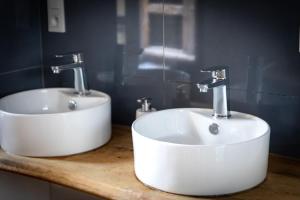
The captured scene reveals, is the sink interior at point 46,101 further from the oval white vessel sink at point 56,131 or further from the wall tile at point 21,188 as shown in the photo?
the wall tile at point 21,188

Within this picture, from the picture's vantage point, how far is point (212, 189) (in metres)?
1.09

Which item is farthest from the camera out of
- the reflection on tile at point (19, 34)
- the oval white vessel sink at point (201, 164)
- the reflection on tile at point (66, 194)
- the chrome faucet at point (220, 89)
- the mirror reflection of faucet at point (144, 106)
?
the reflection on tile at point (19, 34)

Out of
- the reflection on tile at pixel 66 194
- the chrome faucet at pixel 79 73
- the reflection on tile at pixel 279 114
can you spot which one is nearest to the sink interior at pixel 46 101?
the chrome faucet at pixel 79 73

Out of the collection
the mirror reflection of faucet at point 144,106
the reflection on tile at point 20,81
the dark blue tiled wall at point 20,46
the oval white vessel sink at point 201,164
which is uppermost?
the dark blue tiled wall at point 20,46

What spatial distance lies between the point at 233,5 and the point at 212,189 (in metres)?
0.57

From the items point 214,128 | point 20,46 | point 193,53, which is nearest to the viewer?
point 214,128

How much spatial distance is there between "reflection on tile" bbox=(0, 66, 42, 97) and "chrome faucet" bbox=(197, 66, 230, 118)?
2.42 ft

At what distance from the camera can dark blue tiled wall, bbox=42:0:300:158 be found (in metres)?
1.31

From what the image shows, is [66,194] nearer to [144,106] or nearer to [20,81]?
[144,106]

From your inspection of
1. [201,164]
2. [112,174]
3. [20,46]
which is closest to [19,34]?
[20,46]

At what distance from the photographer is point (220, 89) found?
4.28 ft

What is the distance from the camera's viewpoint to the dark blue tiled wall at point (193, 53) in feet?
4.31

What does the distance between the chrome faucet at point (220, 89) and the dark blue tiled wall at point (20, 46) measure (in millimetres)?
740

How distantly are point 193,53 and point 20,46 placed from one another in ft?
2.17
